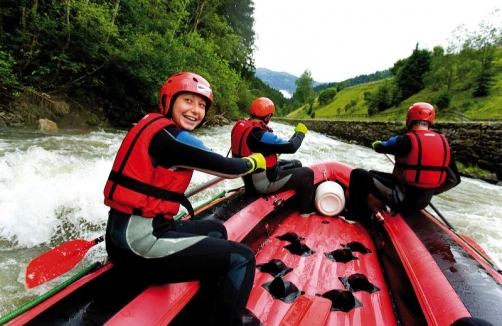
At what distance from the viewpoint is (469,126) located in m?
14.6

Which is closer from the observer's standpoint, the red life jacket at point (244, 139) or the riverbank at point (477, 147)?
the red life jacket at point (244, 139)

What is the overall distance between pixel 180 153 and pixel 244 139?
1.92 metres

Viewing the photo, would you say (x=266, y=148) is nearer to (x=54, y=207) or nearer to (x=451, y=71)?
(x=54, y=207)

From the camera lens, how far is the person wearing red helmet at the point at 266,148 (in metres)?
3.34

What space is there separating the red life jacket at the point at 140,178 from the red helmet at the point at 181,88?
0.23 metres

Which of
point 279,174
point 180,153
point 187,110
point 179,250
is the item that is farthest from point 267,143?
point 179,250

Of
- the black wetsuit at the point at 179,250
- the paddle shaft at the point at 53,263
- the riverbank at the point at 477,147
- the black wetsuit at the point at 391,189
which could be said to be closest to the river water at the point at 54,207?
the paddle shaft at the point at 53,263

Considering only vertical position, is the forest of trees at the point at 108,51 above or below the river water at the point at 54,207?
above

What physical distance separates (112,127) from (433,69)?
33164 mm

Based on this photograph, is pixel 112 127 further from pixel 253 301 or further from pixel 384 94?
pixel 384 94

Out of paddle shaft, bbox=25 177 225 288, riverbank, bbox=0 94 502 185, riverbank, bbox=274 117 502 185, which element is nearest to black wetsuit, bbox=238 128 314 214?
paddle shaft, bbox=25 177 225 288

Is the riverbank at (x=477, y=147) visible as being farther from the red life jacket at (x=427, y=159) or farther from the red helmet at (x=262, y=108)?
the red helmet at (x=262, y=108)

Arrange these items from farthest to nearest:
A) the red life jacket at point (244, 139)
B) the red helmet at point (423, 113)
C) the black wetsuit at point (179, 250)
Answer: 1. the red life jacket at point (244, 139)
2. the red helmet at point (423, 113)
3. the black wetsuit at point (179, 250)

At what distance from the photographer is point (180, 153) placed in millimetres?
1541
